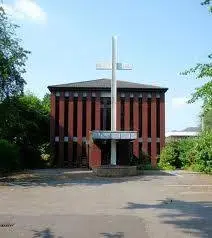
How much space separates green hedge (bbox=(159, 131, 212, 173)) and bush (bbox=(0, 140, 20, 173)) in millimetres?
12585

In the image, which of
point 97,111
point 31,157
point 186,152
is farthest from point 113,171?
point 31,157

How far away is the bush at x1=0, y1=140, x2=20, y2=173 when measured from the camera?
3588 centimetres

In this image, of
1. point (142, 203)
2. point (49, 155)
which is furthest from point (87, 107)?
point (142, 203)

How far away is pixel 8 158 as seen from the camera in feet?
122

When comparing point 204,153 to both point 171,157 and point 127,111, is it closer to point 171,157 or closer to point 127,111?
point 171,157

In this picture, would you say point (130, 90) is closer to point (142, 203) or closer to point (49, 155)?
point (49, 155)

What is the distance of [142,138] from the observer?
1967 inches

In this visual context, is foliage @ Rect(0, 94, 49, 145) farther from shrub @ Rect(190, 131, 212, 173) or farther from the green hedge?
shrub @ Rect(190, 131, 212, 173)

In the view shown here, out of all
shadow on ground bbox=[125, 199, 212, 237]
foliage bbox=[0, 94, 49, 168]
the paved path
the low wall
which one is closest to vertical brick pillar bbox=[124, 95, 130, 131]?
foliage bbox=[0, 94, 49, 168]

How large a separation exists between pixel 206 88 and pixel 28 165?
28.2 m

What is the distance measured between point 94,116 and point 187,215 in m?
36.9

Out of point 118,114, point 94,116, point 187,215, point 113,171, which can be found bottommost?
point 187,215

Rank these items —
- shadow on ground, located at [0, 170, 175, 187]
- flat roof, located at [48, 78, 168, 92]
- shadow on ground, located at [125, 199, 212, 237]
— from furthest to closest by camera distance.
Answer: flat roof, located at [48, 78, 168, 92], shadow on ground, located at [0, 170, 175, 187], shadow on ground, located at [125, 199, 212, 237]

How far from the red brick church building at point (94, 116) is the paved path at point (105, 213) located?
28.2 m
